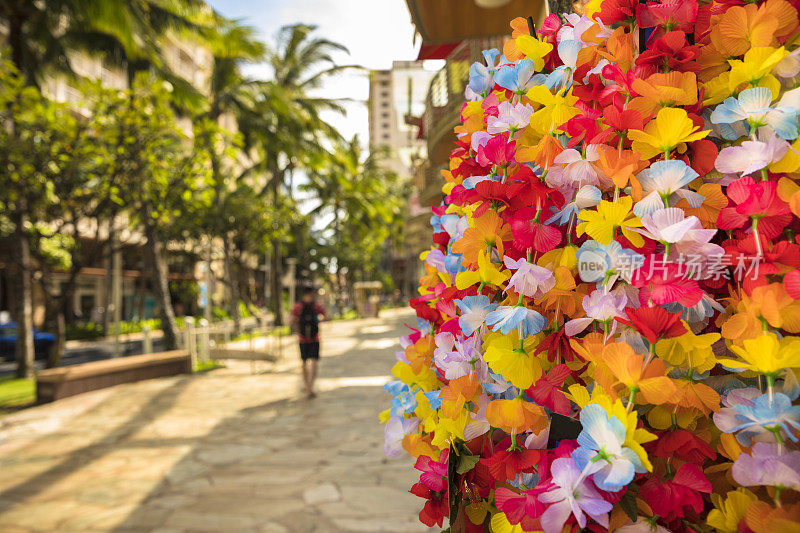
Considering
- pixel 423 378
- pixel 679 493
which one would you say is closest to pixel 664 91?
pixel 679 493

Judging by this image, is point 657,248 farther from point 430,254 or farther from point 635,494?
point 430,254

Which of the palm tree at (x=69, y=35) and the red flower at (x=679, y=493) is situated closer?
the red flower at (x=679, y=493)

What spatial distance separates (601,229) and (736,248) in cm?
15

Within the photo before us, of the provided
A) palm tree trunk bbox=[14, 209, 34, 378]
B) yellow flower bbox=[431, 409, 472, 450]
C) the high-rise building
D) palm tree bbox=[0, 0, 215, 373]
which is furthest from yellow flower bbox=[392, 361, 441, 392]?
palm tree trunk bbox=[14, 209, 34, 378]

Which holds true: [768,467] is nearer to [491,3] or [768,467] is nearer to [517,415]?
[517,415]

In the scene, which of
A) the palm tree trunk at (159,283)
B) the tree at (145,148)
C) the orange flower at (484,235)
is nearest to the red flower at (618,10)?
Result: the orange flower at (484,235)

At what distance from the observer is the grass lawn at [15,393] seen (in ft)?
24.2

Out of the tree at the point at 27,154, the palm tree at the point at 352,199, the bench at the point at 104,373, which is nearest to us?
the bench at the point at 104,373

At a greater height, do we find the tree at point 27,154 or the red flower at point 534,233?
the tree at point 27,154

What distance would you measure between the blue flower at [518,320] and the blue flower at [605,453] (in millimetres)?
146

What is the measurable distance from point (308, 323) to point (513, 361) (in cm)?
730

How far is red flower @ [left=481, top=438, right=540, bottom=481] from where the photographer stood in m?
0.69

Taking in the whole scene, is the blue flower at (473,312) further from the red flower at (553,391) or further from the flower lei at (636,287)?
the red flower at (553,391)

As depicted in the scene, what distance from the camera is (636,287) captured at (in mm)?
641
